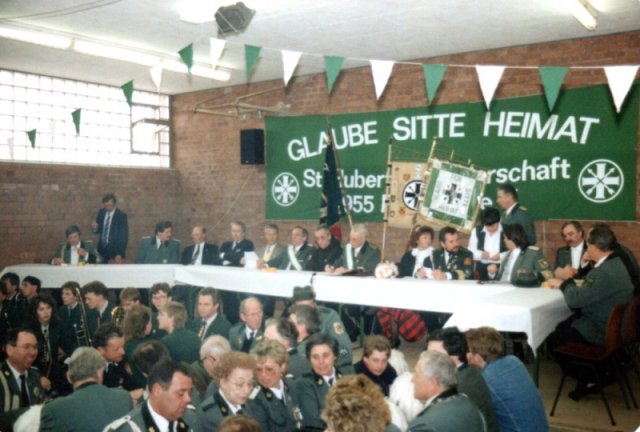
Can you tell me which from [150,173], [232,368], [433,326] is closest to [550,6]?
[433,326]

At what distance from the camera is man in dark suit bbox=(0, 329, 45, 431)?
13.6 feet

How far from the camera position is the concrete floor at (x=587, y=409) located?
464 centimetres

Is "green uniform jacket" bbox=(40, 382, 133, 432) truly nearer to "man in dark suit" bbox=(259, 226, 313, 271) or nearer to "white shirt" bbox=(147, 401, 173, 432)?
"white shirt" bbox=(147, 401, 173, 432)

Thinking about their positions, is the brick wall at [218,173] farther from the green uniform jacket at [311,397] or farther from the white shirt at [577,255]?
the green uniform jacket at [311,397]

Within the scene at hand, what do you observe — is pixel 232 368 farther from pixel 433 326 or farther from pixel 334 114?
pixel 334 114

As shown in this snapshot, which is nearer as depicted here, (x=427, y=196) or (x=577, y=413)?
(x=577, y=413)

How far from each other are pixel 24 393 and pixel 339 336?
7.32ft

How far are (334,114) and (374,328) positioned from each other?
3.88 m

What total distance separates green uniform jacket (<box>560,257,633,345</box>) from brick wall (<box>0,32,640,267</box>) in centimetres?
249

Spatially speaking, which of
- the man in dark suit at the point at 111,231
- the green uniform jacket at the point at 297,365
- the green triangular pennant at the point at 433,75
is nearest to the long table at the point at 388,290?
the green uniform jacket at the point at 297,365

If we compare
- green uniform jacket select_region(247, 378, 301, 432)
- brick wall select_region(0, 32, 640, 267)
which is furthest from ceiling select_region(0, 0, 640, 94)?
green uniform jacket select_region(247, 378, 301, 432)

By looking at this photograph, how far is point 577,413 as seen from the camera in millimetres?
4926

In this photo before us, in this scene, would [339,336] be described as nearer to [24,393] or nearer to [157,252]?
[24,393]

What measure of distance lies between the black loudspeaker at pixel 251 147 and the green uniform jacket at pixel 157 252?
2.10 meters
